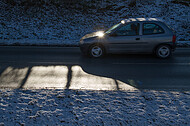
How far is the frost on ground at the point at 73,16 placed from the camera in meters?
16.1

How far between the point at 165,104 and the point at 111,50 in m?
4.97

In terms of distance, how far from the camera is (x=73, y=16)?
18969 mm

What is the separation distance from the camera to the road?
6.04 metres

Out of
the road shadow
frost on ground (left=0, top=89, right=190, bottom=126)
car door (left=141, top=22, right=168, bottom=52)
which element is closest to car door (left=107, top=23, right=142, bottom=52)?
car door (left=141, top=22, right=168, bottom=52)

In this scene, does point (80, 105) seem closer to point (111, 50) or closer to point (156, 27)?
point (111, 50)

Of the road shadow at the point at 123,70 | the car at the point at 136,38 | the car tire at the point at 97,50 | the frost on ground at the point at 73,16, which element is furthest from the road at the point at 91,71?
the frost on ground at the point at 73,16

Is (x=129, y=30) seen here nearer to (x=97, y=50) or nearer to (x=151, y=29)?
(x=151, y=29)

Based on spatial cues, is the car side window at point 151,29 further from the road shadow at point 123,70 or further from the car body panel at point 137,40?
the road shadow at point 123,70

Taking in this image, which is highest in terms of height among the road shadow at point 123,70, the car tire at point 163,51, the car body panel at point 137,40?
the car body panel at point 137,40

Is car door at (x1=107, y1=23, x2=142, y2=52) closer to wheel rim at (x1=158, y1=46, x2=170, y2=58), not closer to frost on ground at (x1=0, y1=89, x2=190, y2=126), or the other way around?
wheel rim at (x1=158, y1=46, x2=170, y2=58)

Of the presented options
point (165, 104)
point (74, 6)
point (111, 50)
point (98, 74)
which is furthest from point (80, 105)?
point (74, 6)

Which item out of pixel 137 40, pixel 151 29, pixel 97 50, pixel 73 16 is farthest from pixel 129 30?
pixel 73 16

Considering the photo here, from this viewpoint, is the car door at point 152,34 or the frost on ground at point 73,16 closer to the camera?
the car door at point 152,34

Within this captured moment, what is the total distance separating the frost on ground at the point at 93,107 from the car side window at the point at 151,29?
432 cm
